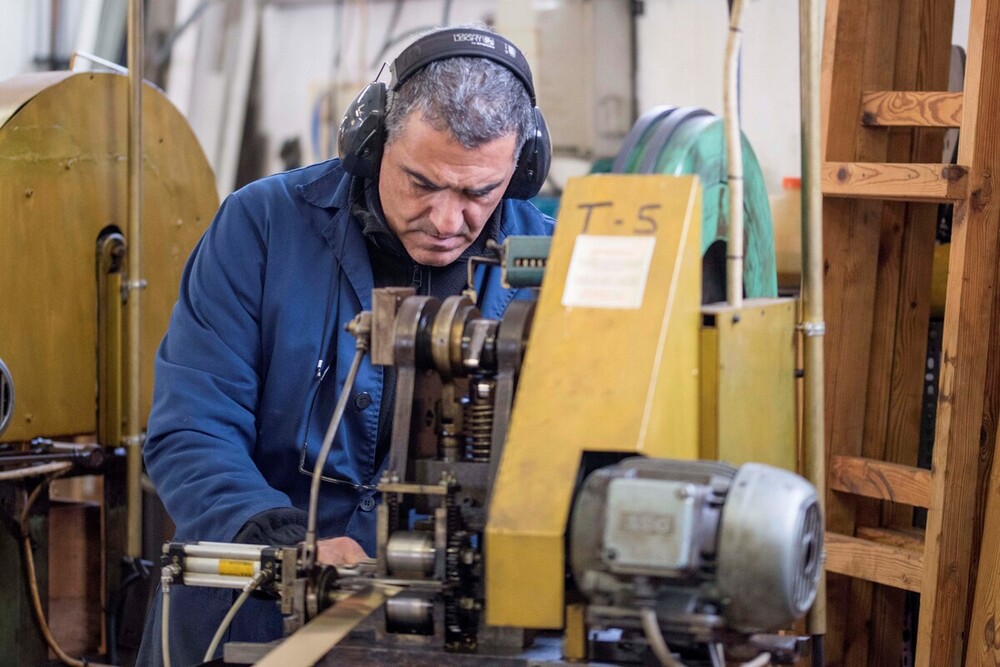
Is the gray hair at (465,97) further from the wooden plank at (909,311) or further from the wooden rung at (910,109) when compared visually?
the wooden plank at (909,311)

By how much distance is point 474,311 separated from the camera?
1290 mm

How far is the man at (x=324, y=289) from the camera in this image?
1.61 metres

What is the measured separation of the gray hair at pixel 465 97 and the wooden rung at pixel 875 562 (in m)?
1.12

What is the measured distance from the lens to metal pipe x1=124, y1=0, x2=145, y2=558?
263 cm

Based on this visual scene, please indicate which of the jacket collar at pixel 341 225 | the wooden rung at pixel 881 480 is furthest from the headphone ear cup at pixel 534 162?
the wooden rung at pixel 881 480

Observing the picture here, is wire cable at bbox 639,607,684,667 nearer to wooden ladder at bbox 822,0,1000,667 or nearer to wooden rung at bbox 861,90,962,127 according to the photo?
wooden ladder at bbox 822,0,1000,667

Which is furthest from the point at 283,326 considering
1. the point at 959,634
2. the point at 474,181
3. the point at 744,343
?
the point at 959,634

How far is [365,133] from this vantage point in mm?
1665

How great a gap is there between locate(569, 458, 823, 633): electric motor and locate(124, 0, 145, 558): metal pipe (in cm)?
180

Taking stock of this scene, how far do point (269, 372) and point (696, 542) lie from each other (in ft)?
2.81

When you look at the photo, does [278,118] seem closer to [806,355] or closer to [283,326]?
[283,326]

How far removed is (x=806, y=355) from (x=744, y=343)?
18 cm

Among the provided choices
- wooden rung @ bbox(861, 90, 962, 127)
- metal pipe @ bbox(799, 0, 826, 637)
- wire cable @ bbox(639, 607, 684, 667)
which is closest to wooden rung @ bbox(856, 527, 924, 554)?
wooden rung @ bbox(861, 90, 962, 127)

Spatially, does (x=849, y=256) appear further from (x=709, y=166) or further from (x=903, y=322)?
(x=709, y=166)
